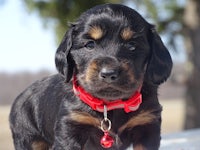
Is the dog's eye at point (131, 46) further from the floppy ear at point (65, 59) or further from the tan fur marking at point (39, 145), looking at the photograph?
the tan fur marking at point (39, 145)

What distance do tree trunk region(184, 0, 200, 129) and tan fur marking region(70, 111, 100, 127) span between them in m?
7.26

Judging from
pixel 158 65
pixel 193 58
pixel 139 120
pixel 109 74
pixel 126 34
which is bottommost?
pixel 193 58

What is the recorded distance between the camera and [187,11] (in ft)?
35.5

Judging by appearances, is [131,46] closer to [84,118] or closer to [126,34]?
[126,34]

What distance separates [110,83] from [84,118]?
15.6 inches

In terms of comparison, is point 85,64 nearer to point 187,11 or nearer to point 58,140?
point 58,140

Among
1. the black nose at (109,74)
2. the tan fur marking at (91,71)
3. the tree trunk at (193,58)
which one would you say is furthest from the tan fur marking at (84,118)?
the tree trunk at (193,58)

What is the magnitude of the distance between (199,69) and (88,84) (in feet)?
24.2

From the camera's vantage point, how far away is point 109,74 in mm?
3213

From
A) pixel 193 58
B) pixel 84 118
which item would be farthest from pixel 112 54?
pixel 193 58

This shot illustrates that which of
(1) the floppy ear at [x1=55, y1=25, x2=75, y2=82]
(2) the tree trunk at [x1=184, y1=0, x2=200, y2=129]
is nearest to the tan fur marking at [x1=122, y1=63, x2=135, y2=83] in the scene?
(1) the floppy ear at [x1=55, y1=25, x2=75, y2=82]

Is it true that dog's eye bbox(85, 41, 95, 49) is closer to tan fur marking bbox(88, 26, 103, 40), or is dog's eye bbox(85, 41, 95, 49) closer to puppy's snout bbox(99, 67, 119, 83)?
tan fur marking bbox(88, 26, 103, 40)

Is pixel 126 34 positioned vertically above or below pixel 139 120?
above

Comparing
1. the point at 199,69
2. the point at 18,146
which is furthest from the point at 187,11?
the point at 18,146
